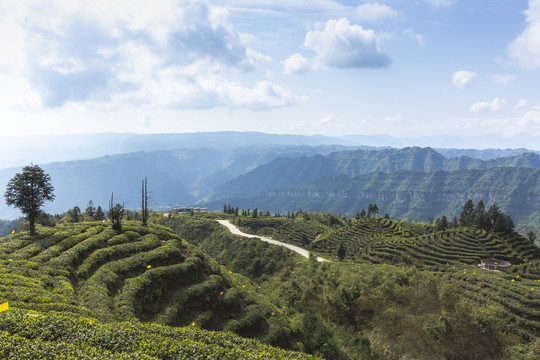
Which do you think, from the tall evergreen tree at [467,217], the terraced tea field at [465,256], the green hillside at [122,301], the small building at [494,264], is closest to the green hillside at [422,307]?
the terraced tea field at [465,256]

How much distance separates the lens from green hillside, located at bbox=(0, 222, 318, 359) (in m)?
16.6

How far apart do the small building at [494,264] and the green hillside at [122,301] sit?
5987cm

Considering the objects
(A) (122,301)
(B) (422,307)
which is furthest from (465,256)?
(A) (122,301)

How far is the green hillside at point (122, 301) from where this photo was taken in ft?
54.5

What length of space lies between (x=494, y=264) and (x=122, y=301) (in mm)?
81385

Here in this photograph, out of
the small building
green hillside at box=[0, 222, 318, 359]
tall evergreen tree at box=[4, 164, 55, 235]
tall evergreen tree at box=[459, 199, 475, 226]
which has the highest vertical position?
tall evergreen tree at box=[4, 164, 55, 235]

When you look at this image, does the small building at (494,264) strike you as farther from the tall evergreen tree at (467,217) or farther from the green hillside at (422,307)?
the tall evergreen tree at (467,217)

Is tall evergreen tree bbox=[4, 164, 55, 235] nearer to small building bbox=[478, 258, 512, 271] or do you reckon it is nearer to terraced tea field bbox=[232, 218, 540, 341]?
terraced tea field bbox=[232, 218, 540, 341]

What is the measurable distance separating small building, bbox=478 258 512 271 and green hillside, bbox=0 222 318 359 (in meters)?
59.9

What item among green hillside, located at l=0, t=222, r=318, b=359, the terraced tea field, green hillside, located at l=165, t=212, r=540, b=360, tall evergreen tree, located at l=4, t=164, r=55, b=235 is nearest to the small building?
the terraced tea field

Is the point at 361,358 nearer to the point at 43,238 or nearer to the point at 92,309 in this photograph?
the point at 92,309

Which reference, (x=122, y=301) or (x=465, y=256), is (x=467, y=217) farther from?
(x=122, y=301)

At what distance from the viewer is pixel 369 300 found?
47.8 metres

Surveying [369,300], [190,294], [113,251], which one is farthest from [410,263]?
[113,251]
